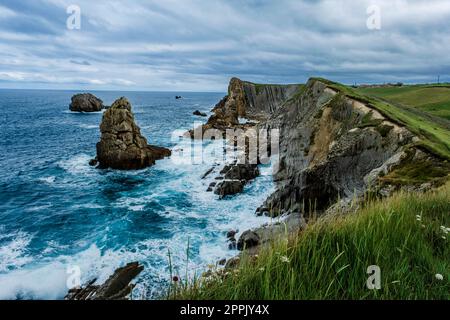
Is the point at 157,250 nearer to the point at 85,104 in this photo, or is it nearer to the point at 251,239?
the point at 251,239

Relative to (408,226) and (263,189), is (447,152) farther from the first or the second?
(263,189)

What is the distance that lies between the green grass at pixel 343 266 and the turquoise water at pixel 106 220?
4.78 m

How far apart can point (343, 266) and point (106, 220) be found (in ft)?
79.1

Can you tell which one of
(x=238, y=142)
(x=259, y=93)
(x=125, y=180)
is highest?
(x=259, y=93)

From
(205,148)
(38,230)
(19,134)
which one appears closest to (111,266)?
(38,230)

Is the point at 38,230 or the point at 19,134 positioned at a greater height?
the point at 19,134

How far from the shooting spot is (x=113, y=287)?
15242 millimetres

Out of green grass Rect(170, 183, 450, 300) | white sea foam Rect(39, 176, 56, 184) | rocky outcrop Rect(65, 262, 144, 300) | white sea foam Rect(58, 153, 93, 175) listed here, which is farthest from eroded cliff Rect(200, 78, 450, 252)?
white sea foam Rect(39, 176, 56, 184)

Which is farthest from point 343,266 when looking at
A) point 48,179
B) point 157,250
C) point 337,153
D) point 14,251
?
point 48,179

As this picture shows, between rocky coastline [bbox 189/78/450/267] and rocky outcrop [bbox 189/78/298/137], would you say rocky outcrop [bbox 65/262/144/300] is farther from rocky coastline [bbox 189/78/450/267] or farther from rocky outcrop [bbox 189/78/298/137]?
rocky outcrop [bbox 189/78/298/137]

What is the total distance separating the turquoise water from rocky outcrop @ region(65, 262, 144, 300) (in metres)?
0.53

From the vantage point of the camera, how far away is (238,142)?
183ft

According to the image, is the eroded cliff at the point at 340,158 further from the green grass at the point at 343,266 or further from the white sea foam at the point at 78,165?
the white sea foam at the point at 78,165
